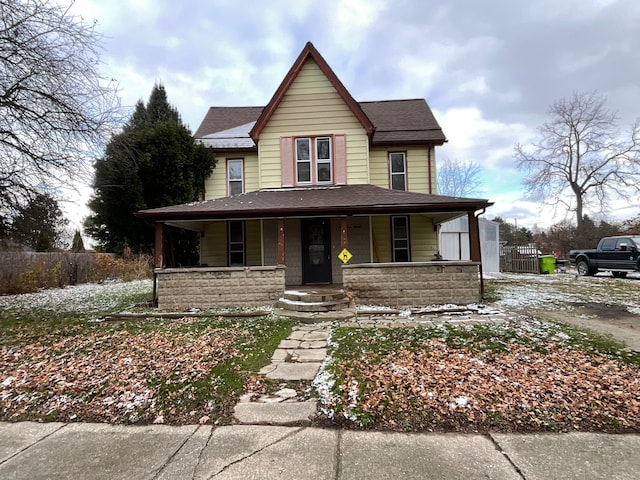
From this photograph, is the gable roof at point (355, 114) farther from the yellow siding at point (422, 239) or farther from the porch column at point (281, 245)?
the porch column at point (281, 245)

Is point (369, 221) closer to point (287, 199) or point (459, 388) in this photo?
point (287, 199)

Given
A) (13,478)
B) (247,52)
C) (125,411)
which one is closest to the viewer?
(13,478)

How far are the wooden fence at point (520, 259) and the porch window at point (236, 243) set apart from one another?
15159 mm

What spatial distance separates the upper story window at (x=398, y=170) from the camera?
12.6 metres

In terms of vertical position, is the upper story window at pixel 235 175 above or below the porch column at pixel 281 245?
above

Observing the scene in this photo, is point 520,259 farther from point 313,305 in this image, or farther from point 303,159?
point 313,305

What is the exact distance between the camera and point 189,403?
3.62m

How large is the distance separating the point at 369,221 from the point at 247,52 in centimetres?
659

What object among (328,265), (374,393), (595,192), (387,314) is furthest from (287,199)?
(595,192)

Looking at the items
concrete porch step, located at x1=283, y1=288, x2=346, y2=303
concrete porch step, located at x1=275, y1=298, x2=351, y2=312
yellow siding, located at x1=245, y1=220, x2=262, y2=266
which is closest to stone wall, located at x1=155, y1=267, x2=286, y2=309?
concrete porch step, located at x1=283, y1=288, x2=346, y2=303

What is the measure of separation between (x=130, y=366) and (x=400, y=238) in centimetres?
940

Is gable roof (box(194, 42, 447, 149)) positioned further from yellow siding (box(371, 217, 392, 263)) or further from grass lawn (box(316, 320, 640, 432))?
grass lawn (box(316, 320, 640, 432))

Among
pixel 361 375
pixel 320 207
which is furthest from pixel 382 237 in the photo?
pixel 361 375

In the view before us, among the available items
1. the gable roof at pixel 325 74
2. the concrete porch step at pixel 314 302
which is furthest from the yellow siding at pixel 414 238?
the concrete porch step at pixel 314 302
